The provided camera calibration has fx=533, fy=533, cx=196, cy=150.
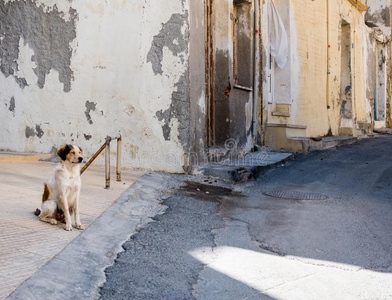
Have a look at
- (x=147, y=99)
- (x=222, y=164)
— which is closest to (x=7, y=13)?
(x=147, y=99)

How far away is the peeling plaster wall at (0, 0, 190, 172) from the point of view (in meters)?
8.94

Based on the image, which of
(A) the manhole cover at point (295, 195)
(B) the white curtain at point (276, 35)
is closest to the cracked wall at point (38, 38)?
(A) the manhole cover at point (295, 195)

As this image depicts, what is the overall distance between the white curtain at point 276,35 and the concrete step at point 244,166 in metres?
2.95

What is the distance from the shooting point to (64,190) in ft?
15.9

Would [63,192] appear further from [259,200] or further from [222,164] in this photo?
[222,164]

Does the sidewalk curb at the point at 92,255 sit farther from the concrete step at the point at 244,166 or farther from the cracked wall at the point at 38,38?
the cracked wall at the point at 38,38

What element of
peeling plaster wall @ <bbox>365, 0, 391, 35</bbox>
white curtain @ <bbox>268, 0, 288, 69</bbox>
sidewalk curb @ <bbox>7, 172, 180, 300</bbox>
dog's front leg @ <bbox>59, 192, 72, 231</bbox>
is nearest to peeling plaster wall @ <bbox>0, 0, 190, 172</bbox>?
sidewalk curb @ <bbox>7, 172, 180, 300</bbox>

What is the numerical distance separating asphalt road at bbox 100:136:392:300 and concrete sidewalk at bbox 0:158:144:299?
1.87 ft

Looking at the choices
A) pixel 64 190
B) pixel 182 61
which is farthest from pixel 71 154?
pixel 182 61

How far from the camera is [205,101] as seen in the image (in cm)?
980

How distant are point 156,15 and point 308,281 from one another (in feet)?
20.2

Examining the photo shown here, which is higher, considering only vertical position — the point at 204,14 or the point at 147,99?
the point at 204,14

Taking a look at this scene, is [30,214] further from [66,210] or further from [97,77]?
[97,77]

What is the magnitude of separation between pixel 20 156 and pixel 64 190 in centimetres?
497
